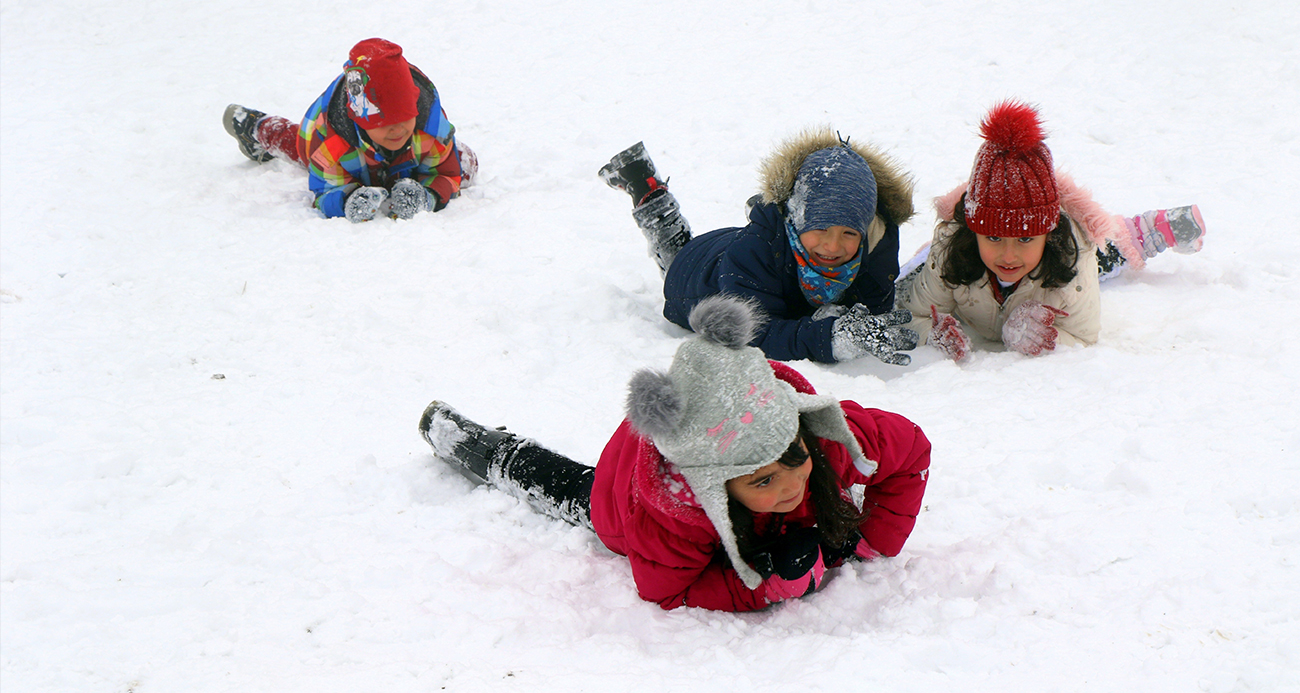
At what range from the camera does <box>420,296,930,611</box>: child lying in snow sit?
6.32ft

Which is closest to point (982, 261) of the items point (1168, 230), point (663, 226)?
point (1168, 230)

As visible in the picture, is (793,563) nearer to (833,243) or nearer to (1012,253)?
(833,243)

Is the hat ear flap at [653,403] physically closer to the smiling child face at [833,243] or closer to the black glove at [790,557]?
the black glove at [790,557]

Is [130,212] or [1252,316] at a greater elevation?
[130,212]

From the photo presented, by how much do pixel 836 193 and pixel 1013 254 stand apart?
64 cm

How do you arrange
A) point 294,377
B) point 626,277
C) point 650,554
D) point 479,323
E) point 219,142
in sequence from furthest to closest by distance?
1. point 219,142
2. point 626,277
3. point 479,323
4. point 294,377
5. point 650,554

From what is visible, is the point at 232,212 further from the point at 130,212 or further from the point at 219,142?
the point at 219,142

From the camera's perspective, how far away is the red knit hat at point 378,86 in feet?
15.3

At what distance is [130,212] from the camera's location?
4.89m

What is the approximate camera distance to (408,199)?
484 cm

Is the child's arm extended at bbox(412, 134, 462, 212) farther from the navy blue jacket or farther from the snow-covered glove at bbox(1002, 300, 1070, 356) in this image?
the snow-covered glove at bbox(1002, 300, 1070, 356)

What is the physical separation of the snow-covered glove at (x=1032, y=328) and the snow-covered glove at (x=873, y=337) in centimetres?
38

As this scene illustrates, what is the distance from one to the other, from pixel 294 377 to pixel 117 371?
2.18ft

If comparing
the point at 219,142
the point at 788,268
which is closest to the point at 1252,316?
the point at 788,268
